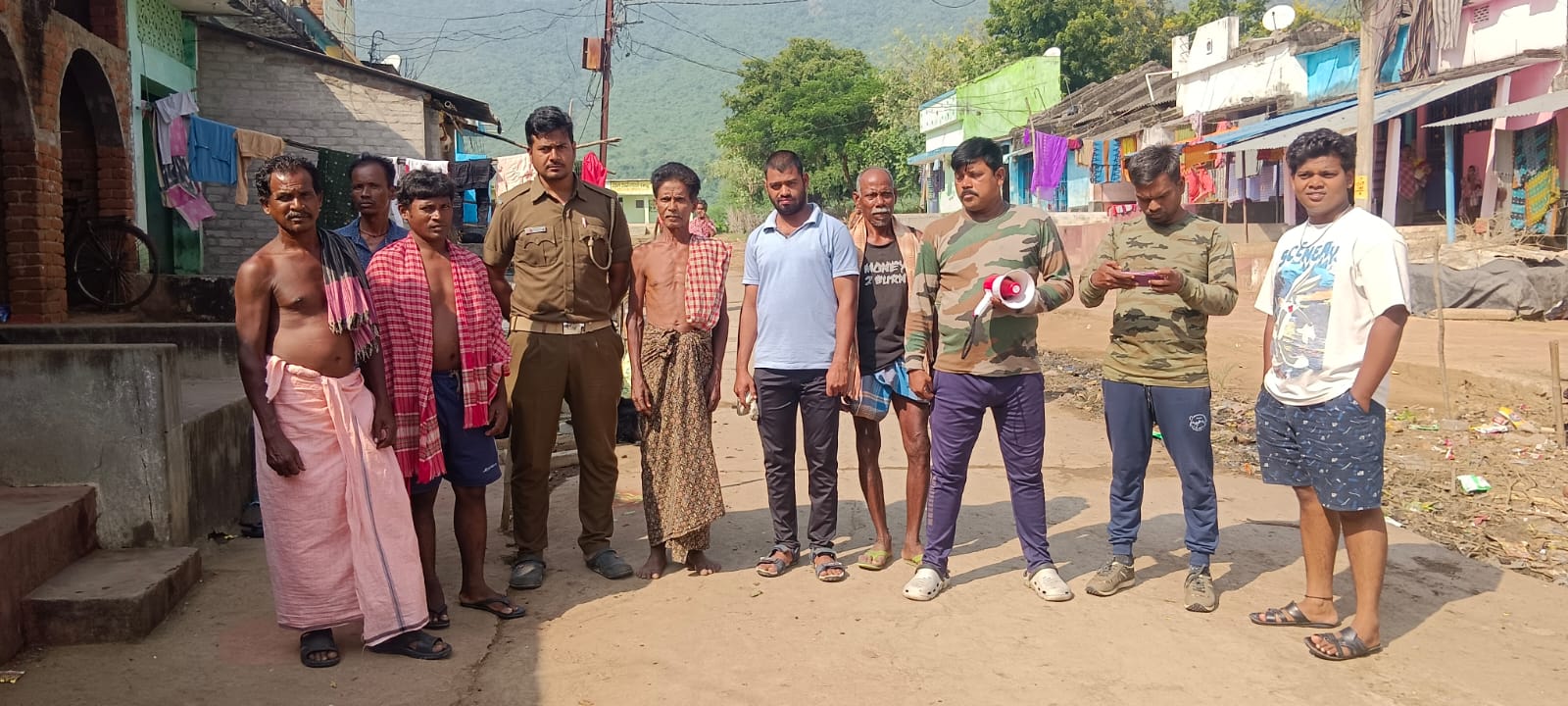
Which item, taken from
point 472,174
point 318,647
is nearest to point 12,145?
point 318,647

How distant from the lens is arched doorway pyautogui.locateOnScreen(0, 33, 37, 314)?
795 cm

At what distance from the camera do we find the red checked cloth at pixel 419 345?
3.84 meters

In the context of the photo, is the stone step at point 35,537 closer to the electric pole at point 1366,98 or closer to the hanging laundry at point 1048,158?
the electric pole at point 1366,98

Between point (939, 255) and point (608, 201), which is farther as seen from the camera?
point (608, 201)

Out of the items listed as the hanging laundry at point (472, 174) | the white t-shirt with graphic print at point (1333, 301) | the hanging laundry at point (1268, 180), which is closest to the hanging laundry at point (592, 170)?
the hanging laundry at point (472, 174)

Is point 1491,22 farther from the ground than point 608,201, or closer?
farther from the ground

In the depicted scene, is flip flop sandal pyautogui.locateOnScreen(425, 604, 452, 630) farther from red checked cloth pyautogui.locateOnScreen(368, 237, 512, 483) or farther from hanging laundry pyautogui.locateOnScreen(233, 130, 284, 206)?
hanging laundry pyautogui.locateOnScreen(233, 130, 284, 206)

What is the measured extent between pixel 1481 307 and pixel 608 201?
40.6 ft

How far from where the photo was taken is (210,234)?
50.0 ft

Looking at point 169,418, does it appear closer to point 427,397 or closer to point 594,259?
point 427,397

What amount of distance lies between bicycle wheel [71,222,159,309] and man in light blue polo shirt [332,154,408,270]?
6.75 m

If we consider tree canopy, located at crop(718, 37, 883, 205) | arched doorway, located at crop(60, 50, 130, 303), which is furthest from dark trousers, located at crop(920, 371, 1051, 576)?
tree canopy, located at crop(718, 37, 883, 205)

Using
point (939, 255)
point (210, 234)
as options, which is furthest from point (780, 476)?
point (210, 234)

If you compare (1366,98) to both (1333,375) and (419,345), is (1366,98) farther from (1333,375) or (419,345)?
(419,345)
